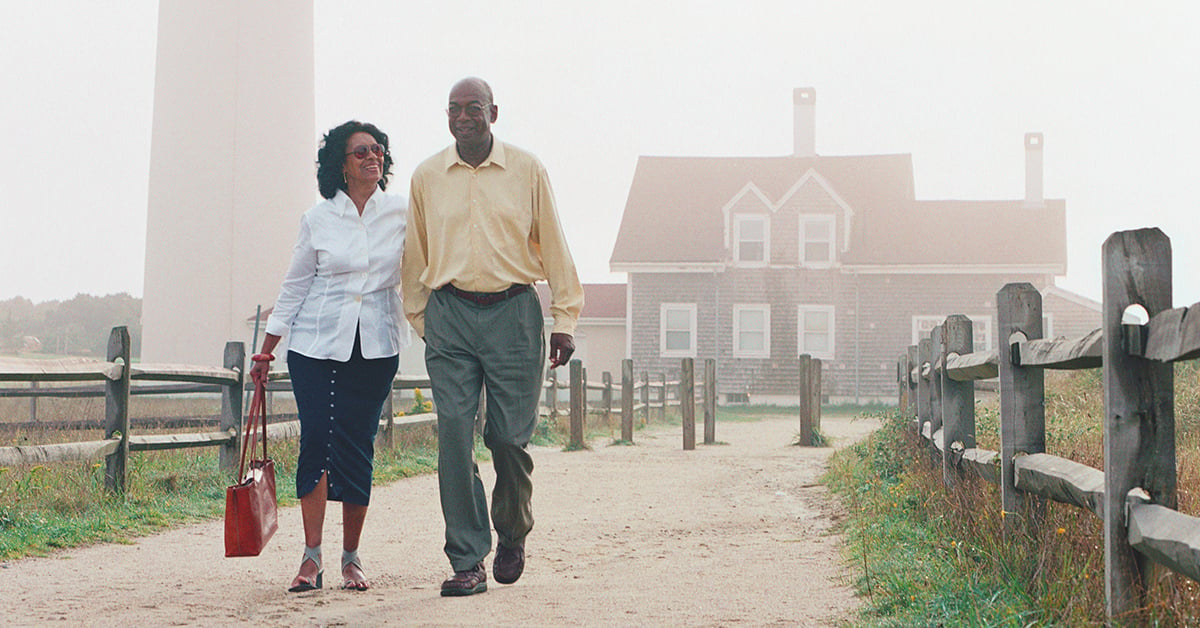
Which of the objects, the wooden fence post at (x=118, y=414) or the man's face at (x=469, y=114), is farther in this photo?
the wooden fence post at (x=118, y=414)

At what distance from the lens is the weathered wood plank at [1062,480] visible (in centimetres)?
380

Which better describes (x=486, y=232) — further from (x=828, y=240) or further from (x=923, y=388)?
(x=828, y=240)

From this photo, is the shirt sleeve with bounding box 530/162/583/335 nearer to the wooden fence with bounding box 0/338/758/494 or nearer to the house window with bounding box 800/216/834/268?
the wooden fence with bounding box 0/338/758/494

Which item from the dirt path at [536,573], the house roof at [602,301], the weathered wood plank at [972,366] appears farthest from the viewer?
the house roof at [602,301]

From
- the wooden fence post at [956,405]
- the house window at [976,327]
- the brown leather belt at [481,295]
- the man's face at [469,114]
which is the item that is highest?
the house window at [976,327]

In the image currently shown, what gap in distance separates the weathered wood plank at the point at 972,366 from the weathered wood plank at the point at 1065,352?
23.3 inches

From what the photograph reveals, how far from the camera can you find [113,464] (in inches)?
329

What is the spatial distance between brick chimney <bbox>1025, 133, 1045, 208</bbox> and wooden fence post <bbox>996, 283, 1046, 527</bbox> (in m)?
30.4

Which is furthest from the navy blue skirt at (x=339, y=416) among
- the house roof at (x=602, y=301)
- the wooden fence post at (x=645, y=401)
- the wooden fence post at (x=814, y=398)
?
the house roof at (x=602, y=301)

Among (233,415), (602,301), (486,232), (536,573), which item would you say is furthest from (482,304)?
(602,301)

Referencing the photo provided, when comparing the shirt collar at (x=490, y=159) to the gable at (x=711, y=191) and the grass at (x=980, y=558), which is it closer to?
the grass at (x=980, y=558)

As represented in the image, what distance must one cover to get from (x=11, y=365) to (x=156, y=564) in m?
2.11

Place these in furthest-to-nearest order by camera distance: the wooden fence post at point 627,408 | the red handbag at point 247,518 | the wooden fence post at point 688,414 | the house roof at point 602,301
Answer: the house roof at point 602,301, the wooden fence post at point 627,408, the wooden fence post at point 688,414, the red handbag at point 247,518

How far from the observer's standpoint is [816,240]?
32219 millimetres
